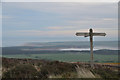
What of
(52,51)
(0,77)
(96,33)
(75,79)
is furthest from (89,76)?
(52,51)

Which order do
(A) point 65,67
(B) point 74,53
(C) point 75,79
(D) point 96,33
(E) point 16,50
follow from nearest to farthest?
(C) point 75,79, (A) point 65,67, (D) point 96,33, (B) point 74,53, (E) point 16,50

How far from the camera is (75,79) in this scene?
452 inches

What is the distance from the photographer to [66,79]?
11.5 meters

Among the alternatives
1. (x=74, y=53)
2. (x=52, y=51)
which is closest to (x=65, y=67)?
(x=74, y=53)

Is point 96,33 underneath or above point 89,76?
above

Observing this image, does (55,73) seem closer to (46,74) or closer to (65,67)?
(46,74)

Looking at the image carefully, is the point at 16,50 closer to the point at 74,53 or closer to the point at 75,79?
the point at 74,53

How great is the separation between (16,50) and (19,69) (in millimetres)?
30762

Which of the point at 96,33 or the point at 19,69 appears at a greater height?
the point at 96,33

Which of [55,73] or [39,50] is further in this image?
[39,50]

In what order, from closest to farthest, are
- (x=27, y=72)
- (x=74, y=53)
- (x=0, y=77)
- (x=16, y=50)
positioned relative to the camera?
(x=0, y=77) < (x=27, y=72) < (x=74, y=53) < (x=16, y=50)

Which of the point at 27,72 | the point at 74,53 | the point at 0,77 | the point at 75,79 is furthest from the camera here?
the point at 74,53

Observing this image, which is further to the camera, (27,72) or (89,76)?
(27,72)

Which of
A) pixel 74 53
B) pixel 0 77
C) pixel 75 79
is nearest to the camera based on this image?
pixel 75 79
